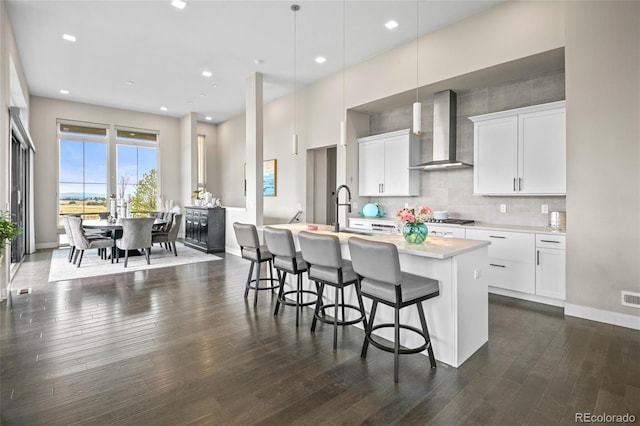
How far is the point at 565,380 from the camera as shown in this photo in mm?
2258

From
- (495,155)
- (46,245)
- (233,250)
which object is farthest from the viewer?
(46,245)

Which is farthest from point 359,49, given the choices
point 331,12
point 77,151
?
point 77,151

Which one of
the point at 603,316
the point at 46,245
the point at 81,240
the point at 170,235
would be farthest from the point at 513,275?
the point at 46,245

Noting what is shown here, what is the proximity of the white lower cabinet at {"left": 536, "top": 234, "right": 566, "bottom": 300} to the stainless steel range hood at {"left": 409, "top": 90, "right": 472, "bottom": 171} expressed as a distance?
1.63m

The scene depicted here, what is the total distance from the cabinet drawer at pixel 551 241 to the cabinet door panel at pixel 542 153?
0.62 meters

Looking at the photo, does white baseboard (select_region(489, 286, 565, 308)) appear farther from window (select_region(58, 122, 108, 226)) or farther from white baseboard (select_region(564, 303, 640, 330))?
window (select_region(58, 122, 108, 226))

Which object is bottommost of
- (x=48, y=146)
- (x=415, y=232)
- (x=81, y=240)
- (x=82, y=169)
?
(x=81, y=240)

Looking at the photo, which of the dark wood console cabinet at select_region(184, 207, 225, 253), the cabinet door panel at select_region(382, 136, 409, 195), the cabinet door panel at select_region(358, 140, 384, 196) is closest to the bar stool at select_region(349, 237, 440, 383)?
the cabinet door panel at select_region(382, 136, 409, 195)

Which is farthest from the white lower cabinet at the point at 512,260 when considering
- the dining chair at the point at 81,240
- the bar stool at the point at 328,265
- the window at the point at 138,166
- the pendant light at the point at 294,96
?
the window at the point at 138,166

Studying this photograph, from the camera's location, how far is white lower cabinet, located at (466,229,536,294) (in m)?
3.92

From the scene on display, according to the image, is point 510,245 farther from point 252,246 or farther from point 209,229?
point 209,229

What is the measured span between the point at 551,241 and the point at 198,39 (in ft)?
18.0

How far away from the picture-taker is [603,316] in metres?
3.33

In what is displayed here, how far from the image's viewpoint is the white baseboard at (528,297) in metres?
3.78
